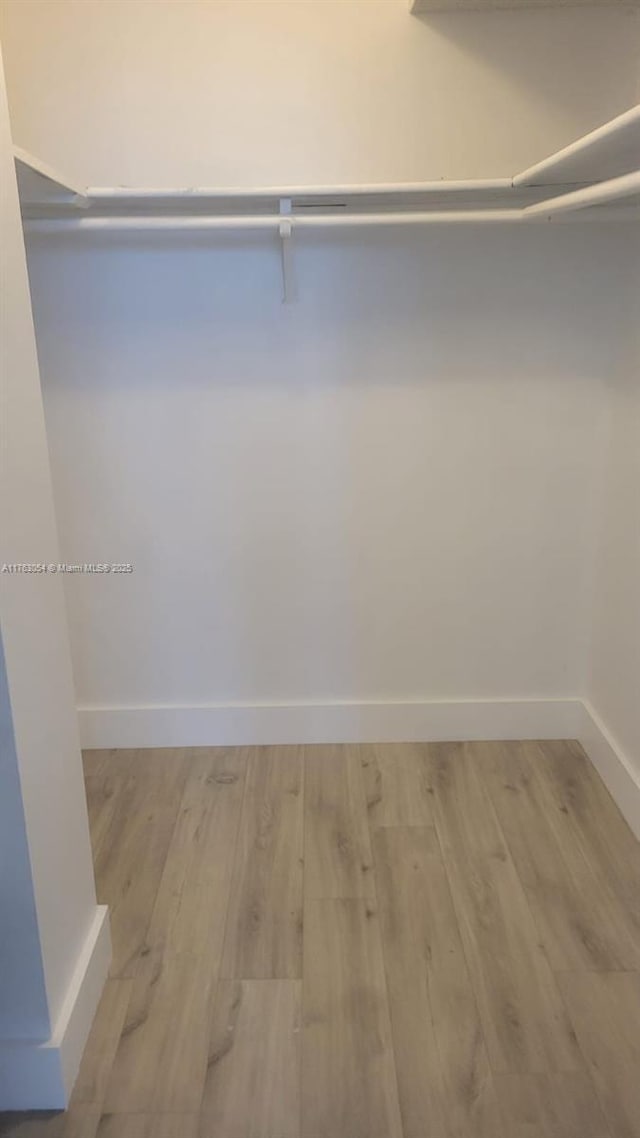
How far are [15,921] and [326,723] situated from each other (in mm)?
1296

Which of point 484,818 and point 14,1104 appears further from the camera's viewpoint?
point 484,818

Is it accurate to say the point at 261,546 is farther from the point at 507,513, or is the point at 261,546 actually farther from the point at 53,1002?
the point at 53,1002

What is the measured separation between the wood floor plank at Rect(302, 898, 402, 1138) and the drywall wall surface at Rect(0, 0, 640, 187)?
5.65ft

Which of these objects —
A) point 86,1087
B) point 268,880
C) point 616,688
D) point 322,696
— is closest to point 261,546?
point 322,696

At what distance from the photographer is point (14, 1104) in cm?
144

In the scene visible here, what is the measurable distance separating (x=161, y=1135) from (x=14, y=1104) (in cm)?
26

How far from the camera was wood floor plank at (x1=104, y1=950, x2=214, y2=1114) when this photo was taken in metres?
1.46

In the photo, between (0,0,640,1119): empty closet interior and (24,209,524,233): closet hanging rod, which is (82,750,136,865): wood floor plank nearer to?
(0,0,640,1119): empty closet interior

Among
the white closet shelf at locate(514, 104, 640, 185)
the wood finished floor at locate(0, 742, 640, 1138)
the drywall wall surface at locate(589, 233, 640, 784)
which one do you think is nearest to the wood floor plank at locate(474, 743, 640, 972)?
the wood finished floor at locate(0, 742, 640, 1138)

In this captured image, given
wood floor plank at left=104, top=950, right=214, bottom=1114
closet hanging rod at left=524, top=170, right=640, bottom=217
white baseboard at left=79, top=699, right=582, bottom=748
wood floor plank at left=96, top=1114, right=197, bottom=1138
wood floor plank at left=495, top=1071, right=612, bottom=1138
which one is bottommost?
wood floor plank at left=495, top=1071, right=612, bottom=1138

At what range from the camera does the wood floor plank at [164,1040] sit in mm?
1460

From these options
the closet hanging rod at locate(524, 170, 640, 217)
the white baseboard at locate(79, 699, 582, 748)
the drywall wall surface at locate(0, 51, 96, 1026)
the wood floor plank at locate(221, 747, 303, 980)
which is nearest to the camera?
the drywall wall surface at locate(0, 51, 96, 1026)

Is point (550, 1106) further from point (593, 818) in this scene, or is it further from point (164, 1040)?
point (593, 818)

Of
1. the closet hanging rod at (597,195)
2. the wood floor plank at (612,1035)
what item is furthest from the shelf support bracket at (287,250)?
the wood floor plank at (612,1035)
